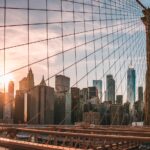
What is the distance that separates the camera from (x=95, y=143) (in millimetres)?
7875

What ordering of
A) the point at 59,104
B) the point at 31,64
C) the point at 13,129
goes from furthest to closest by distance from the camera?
the point at 59,104 < the point at 31,64 < the point at 13,129

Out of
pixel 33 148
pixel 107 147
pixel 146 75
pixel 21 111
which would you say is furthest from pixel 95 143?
pixel 21 111

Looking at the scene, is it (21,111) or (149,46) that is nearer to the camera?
(149,46)

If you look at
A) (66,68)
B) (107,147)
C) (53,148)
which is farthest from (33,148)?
(66,68)

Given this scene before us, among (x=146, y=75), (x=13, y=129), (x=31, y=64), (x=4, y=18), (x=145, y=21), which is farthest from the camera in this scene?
(x=145, y=21)

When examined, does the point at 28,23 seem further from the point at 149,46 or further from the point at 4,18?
the point at 149,46

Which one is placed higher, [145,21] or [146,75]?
[145,21]

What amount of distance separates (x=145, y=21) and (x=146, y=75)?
105 inches

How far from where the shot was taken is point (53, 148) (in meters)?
3.39

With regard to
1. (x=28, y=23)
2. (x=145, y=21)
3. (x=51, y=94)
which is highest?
(x=145, y=21)

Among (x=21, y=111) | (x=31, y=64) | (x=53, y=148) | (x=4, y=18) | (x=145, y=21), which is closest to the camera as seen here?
(x=53, y=148)

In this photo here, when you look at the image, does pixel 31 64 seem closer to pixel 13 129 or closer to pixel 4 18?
pixel 4 18

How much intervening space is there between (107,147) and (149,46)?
386 inches

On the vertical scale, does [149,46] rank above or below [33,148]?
above
